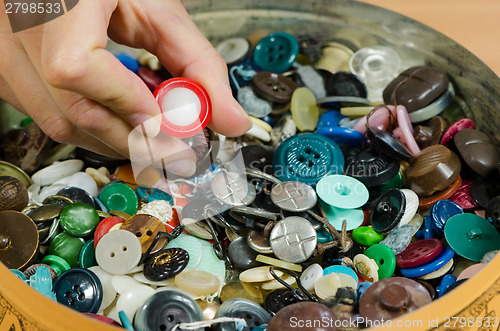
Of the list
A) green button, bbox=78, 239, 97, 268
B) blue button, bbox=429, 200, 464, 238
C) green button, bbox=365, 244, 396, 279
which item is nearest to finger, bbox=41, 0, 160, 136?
green button, bbox=78, 239, 97, 268

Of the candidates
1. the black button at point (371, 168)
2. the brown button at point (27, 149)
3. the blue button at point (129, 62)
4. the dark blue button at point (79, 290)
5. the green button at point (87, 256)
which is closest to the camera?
the dark blue button at point (79, 290)

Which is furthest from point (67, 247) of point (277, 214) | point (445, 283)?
point (445, 283)

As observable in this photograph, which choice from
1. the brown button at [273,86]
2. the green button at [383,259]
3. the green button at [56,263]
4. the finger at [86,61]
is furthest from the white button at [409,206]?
the green button at [56,263]

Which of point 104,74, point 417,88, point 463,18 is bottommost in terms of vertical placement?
point 417,88

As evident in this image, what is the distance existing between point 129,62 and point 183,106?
1.53ft

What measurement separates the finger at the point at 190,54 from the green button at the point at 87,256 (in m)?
0.39

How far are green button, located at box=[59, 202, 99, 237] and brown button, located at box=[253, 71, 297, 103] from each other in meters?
0.57

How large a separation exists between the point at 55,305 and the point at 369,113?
884 millimetres

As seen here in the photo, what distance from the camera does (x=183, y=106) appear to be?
1002 mm

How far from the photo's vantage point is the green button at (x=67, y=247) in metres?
1.03

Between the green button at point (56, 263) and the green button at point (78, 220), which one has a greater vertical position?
the green button at point (78, 220)

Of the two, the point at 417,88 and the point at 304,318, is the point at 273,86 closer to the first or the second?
the point at 417,88

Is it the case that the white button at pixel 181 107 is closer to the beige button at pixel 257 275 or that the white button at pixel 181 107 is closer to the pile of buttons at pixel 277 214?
the pile of buttons at pixel 277 214

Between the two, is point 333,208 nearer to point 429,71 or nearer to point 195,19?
point 429,71
